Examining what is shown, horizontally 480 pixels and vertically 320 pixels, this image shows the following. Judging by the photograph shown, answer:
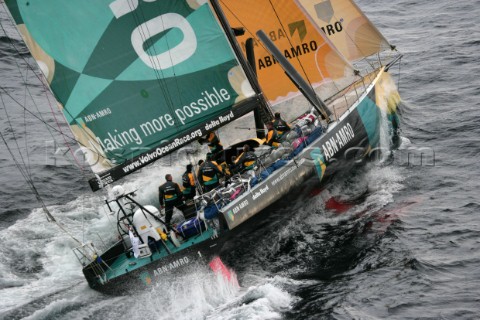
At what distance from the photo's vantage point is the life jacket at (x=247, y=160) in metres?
14.6

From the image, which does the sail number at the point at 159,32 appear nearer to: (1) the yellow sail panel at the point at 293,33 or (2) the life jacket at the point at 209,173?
(2) the life jacket at the point at 209,173

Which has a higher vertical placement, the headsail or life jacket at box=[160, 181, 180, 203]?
the headsail

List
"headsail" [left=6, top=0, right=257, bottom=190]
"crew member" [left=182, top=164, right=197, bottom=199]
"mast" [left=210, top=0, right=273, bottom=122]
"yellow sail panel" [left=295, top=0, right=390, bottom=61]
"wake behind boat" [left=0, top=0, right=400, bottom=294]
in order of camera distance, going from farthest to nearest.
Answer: "yellow sail panel" [left=295, top=0, right=390, bottom=61]
"crew member" [left=182, top=164, right=197, bottom=199]
"mast" [left=210, top=0, right=273, bottom=122]
"headsail" [left=6, top=0, right=257, bottom=190]
"wake behind boat" [left=0, top=0, right=400, bottom=294]

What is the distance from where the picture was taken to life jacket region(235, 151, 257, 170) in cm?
1460

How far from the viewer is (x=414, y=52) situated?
84.9 ft

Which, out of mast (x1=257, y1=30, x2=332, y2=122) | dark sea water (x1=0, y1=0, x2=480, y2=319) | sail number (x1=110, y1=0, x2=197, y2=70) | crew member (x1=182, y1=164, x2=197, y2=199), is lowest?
dark sea water (x1=0, y1=0, x2=480, y2=319)

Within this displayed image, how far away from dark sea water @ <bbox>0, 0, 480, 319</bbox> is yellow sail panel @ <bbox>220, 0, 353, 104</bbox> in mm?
2869

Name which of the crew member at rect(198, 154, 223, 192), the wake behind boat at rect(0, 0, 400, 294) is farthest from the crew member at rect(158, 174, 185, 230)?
the crew member at rect(198, 154, 223, 192)

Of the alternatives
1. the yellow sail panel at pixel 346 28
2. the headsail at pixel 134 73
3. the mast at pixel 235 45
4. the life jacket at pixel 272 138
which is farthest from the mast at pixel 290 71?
the yellow sail panel at pixel 346 28

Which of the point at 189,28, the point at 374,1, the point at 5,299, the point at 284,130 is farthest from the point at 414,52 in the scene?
the point at 5,299

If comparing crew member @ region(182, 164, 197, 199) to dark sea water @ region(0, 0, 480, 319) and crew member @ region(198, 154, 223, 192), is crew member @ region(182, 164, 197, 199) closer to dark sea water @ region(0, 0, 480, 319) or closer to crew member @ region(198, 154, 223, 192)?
crew member @ region(198, 154, 223, 192)

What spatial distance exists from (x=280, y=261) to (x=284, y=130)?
12.4ft

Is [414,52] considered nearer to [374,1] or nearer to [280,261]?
[374,1]

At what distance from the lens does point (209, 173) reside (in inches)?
564
